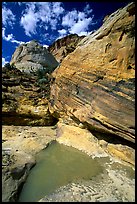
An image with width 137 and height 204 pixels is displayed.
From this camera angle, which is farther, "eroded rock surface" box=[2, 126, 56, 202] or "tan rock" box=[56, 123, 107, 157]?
"tan rock" box=[56, 123, 107, 157]

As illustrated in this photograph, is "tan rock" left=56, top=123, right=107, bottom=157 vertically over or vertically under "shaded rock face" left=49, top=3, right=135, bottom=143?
under

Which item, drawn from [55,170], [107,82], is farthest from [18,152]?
[107,82]

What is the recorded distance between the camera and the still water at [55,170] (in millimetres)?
8029

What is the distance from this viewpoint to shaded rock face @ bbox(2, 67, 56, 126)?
17.0m

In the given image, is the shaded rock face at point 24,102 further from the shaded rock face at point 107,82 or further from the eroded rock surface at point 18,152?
the shaded rock face at point 107,82

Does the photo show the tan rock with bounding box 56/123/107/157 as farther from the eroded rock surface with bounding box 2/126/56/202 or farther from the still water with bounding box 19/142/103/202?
the eroded rock surface with bounding box 2/126/56/202

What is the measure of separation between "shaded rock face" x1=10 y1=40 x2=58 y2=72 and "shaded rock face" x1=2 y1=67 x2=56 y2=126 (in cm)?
1547

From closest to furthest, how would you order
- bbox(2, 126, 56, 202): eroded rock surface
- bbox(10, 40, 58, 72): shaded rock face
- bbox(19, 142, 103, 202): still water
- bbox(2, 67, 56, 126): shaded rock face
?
bbox(2, 126, 56, 202): eroded rock surface < bbox(19, 142, 103, 202): still water < bbox(2, 67, 56, 126): shaded rock face < bbox(10, 40, 58, 72): shaded rock face

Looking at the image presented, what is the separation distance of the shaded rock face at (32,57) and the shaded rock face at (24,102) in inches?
609

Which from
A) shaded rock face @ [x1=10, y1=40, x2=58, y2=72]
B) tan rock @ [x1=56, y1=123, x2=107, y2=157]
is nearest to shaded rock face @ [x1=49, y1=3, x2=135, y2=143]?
tan rock @ [x1=56, y1=123, x2=107, y2=157]

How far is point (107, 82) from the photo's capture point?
455 inches

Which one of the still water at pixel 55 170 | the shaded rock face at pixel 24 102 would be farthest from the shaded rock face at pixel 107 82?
the shaded rock face at pixel 24 102

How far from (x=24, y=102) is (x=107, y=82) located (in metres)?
9.06

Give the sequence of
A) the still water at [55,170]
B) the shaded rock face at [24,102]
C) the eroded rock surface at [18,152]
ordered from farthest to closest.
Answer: the shaded rock face at [24,102] < the still water at [55,170] < the eroded rock surface at [18,152]
